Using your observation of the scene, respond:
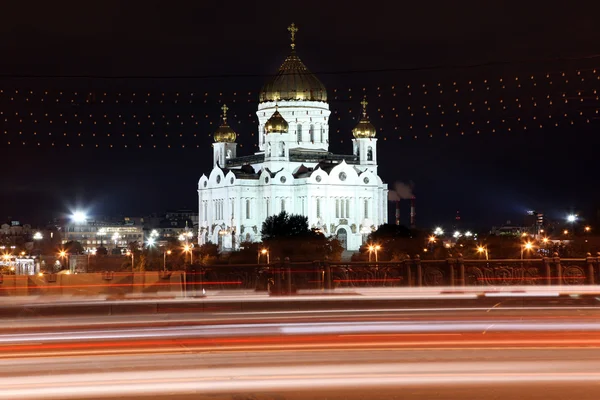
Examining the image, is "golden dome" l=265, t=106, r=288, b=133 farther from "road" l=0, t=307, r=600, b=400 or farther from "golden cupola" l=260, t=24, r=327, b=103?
"road" l=0, t=307, r=600, b=400

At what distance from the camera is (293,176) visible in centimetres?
11450

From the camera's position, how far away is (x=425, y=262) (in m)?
36.5

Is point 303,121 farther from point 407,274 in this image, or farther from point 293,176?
point 407,274

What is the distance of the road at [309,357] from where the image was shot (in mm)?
15500

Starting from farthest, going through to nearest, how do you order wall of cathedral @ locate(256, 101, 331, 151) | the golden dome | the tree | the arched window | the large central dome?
wall of cathedral @ locate(256, 101, 331, 151) → the large central dome → the arched window → the golden dome → the tree

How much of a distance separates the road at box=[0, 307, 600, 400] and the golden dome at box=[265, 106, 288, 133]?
89080 millimetres

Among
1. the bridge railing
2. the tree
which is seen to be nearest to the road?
the bridge railing

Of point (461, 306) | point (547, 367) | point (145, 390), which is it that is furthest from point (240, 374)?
point (461, 306)

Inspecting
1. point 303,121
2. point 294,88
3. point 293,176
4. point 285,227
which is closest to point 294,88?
point 294,88

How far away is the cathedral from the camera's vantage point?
11338 cm

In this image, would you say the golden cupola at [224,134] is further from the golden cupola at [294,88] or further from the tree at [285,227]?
the tree at [285,227]

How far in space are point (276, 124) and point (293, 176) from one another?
548 centimetres

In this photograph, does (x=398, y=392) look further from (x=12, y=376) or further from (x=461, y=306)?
(x=461, y=306)

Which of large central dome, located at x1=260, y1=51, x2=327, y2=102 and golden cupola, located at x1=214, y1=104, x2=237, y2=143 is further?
golden cupola, located at x1=214, y1=104, x2=237, y2=143
